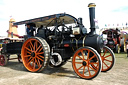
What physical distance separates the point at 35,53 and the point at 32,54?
163mm

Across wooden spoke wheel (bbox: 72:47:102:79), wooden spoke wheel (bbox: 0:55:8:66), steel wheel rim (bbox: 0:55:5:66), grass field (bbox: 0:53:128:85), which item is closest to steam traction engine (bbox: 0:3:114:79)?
wooden spoke wheel (bbox: 72:47:102:79)

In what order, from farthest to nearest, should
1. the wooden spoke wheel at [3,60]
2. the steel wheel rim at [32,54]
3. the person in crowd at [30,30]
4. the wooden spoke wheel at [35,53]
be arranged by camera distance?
1. the wooden spoke wheel at [3,60]
2. the person in crowd at [30,30]
3. the steel wheel rim at [32,54]
4. the wooden spoke wheel at [35,53]

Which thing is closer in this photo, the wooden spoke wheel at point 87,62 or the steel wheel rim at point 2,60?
the wooden spoke wheel at point 87,62

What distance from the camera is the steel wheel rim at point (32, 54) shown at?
5191 mm

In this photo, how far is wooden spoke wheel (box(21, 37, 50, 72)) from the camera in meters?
4.94

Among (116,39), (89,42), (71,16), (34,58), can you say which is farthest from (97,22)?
(116,39)

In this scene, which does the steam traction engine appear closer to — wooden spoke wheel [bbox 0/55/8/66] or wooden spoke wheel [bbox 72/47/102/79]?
wooden spoke wheel [bbox 72/47/102/79]

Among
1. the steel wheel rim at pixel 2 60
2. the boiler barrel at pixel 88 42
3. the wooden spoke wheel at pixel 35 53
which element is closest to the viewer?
the boiler barrel at pixel 88 42

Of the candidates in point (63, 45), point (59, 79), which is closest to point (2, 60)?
point (63, 45)

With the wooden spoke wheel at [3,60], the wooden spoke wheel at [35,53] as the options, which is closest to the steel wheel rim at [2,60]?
the wooden spoke wheel at [3,60]

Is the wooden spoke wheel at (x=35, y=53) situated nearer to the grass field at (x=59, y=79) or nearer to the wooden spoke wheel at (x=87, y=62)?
the grass field at (x=59, y=79)

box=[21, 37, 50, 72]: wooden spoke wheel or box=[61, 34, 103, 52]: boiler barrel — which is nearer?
box=[61, 34, 103, 52]: boiler barrel

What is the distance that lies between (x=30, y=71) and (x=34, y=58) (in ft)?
1.91

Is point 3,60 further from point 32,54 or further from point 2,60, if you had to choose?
point 32,54
